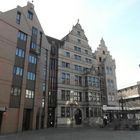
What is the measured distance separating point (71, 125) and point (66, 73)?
10.5 meters

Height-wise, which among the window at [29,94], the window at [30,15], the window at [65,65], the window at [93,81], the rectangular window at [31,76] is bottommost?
the window at [29,94]

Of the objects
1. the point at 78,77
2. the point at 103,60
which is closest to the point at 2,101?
the point at 78,77

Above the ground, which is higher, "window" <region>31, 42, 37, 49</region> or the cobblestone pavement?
"window" <region>31, 42, 37, 49</region>

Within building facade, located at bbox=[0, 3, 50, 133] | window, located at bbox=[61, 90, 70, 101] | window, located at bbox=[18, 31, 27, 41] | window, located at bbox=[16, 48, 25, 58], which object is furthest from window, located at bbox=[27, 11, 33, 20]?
window, located at bbox=[61, 90, 70, 101]

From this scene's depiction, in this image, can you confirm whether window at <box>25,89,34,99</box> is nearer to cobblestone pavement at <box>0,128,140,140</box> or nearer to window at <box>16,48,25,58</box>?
window at <box>16,48,25,58</box>

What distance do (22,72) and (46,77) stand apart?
6270mm

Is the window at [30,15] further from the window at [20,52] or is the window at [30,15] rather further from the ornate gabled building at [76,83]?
the ornate gabled building at [76,83]

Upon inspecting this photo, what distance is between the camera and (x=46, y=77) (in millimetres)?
32750

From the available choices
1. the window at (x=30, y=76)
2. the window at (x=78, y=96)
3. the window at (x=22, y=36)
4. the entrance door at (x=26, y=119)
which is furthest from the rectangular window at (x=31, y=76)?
the window at (x=78, y=96)

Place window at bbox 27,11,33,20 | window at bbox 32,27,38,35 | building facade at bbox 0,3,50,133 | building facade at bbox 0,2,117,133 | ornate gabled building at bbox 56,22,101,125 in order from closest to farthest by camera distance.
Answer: building facade at bbox 0,3,50,133
building facade at bbox 0,2,117,133
window at bbox 27,11,33,20
window at bbox 32,27,38,35
ornate gabled building at bbox 56,22,101,125

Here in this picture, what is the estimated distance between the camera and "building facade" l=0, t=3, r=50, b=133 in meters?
24.6

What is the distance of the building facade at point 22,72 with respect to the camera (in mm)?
24625

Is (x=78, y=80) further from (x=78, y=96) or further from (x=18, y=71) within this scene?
(x=18, y=71)

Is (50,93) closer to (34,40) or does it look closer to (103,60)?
(34,40)
